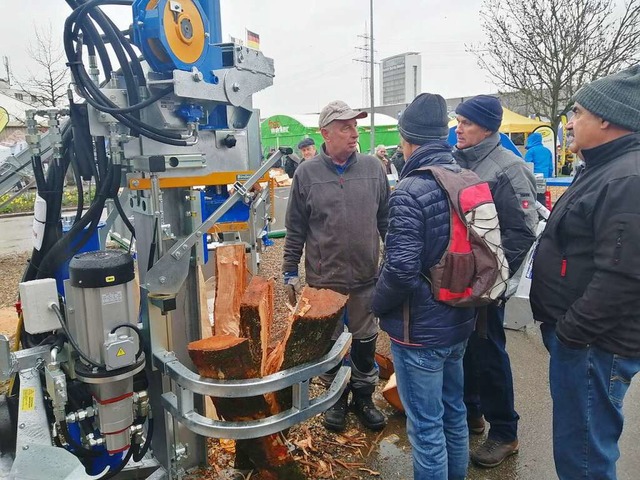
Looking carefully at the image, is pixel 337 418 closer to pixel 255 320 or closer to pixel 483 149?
pixel 255 320

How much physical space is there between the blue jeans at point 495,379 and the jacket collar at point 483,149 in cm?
91

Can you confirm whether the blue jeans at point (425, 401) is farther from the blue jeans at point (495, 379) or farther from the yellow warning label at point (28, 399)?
the yellow warning label at point (28, 399)

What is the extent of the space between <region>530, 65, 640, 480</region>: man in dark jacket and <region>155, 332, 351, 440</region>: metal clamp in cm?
103

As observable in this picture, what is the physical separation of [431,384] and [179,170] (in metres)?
1.54

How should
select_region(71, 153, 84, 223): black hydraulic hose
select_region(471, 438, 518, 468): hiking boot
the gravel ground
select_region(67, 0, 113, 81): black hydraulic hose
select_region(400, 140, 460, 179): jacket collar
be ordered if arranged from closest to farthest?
select_region(67, 0, 113, 81): black hydraulic hose < select_region(71, 153, 84, 223): black hydraulic hose < select_region(400, 140, 460, 179): jacket collar < select_region(471, 438, 518, 468): hiking boot < the gravel ground

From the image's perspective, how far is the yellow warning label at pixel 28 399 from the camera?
7.37 feet

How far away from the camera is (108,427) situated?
7.71ft

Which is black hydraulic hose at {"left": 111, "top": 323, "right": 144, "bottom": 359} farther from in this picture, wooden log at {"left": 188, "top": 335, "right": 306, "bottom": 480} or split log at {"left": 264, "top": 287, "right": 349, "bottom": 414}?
split log at {"left": 264, "top": 287, "right": 349, "bottom": 414}

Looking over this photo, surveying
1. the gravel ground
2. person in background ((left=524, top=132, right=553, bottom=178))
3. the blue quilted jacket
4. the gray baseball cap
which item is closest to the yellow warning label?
the blue quilted jacket

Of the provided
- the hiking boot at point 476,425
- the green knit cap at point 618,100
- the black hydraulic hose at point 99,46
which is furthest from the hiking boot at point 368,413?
the black hydraulic hose at point 99,46

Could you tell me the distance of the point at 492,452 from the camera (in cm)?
316

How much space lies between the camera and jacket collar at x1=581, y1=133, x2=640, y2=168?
2.20 meters

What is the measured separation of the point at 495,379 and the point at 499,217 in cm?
99

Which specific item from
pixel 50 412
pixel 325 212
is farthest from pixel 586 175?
pixel 50 412
